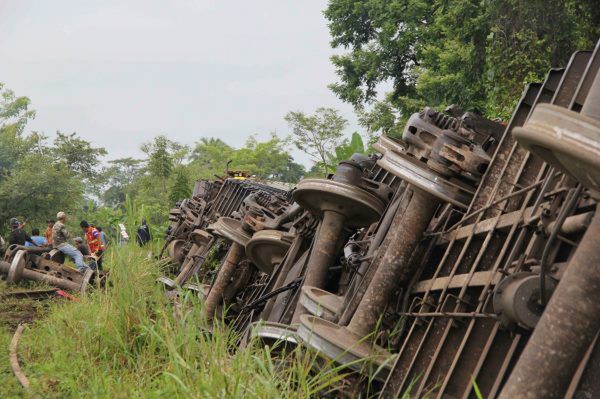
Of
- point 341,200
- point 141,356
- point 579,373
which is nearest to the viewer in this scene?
point 579,373

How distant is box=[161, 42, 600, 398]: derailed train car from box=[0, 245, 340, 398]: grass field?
380 millimetres

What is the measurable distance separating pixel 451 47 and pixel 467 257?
15.7 m

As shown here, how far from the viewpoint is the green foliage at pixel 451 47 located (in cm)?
1385

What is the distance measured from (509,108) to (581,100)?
32.4 feet

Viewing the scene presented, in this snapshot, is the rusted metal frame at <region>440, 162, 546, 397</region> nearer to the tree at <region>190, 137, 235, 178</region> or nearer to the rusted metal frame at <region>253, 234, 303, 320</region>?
the rusted metal frame at <region>253, 234, 303, 320</region>

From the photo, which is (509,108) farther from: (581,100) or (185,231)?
(581,100)

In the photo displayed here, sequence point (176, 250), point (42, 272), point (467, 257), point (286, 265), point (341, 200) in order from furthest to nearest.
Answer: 1. point (176, 250)
2. point (42, 272)
3. point (286, 265)
4. point (341, 200)
5. point (467, 257)

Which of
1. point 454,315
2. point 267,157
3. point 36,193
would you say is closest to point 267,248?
point 454,315

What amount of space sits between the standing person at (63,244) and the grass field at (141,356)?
6390 mm

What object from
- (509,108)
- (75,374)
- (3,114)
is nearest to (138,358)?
(75,374)

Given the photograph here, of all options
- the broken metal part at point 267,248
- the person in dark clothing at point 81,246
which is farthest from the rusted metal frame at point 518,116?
the person in dark clothing at point 81,246

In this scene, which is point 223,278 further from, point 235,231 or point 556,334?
point 556,334

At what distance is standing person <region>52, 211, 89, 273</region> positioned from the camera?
15188 mm

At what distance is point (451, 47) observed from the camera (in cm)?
1959
